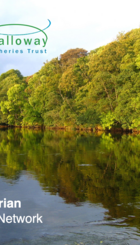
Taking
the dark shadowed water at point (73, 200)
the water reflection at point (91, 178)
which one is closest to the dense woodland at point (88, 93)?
the water reflection at point (91, 178)

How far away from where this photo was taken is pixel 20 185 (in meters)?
10.9

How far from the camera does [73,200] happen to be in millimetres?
8836

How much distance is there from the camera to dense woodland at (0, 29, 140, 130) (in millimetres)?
43156

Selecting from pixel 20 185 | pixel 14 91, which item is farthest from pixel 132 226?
pixel 14 91

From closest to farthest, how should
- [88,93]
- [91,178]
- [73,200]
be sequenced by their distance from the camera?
[73,200], [91,178], [88,93]

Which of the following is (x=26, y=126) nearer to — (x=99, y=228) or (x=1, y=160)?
(x=1, y=160)

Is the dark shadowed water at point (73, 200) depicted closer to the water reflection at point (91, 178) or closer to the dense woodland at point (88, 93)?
the water reflection at point (91, 178)

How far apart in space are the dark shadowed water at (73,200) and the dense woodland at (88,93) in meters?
27.7

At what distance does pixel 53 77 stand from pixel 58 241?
5932 cm

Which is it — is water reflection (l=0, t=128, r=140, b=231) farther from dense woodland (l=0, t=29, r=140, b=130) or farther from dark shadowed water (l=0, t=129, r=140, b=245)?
dense woodland (l=0, t=29, r=140, b=130)

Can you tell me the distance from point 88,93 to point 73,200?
44137 millimetres

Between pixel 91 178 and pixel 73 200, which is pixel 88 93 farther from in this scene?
pixel 73 200

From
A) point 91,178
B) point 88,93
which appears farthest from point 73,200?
point 88,93

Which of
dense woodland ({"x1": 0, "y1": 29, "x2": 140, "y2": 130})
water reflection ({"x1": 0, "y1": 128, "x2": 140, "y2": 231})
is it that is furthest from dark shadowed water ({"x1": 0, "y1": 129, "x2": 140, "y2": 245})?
dense woodland ({"x1": 0, "y1": 29, "x2": 140, "y2": 130})
